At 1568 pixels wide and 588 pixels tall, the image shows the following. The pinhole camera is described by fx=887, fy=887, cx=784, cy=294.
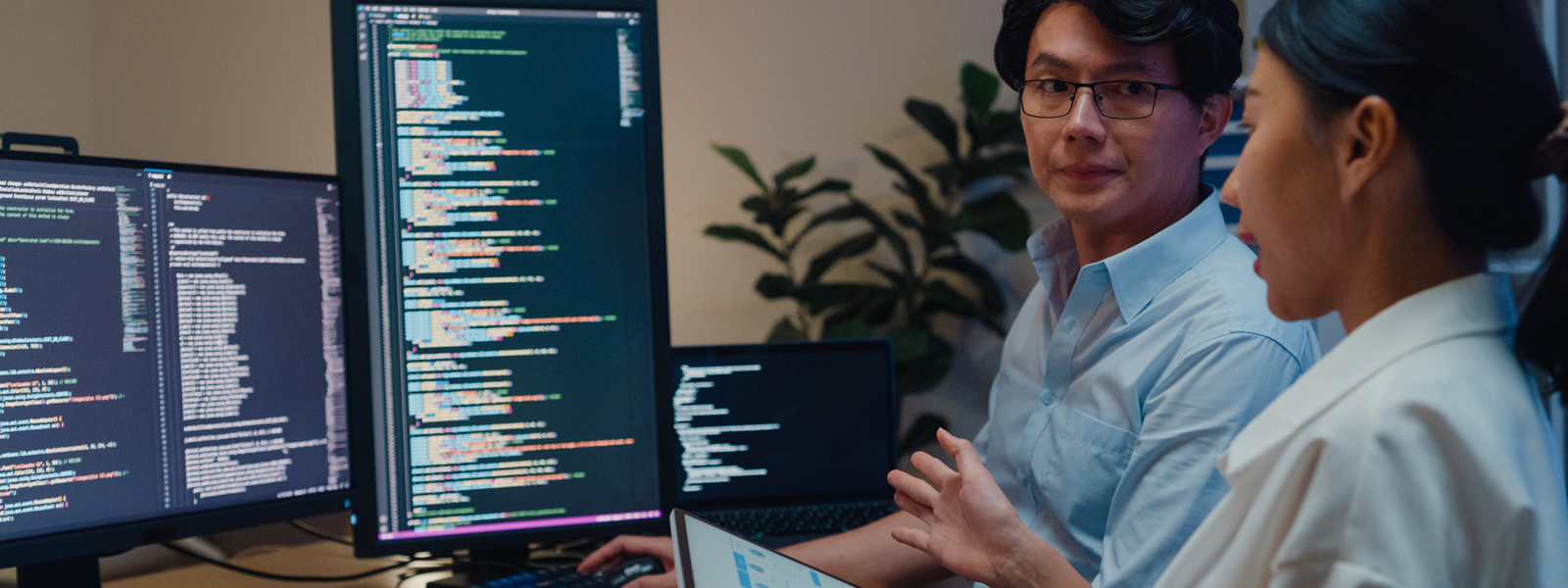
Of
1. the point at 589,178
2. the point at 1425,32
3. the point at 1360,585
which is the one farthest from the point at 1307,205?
the point at 589,178

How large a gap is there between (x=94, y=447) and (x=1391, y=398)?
1089 millimetres

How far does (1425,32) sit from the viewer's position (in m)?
0.49

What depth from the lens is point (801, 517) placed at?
1.42 m

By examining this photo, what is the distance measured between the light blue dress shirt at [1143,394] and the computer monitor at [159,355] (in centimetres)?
82

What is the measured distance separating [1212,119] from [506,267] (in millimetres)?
831

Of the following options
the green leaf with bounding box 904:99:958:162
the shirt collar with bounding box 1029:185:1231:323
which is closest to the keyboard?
the shirt collar with bounding box 1029:185:1231:323

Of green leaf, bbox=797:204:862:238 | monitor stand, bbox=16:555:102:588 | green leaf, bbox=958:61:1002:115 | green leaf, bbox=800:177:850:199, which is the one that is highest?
green leaf, bbox=958:61:1002:115

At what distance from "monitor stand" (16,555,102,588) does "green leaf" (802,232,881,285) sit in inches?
59.7

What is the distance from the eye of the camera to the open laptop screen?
1.47 meters

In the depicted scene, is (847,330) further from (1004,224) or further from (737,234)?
(1004,224)

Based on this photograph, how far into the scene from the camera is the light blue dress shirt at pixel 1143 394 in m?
0.82

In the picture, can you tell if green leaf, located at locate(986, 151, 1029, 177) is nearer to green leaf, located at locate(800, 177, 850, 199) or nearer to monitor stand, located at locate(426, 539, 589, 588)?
green leaf, located at locate(800, 177, 850, 199)

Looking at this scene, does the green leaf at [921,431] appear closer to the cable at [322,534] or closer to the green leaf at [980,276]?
the green leaf at [980,276]

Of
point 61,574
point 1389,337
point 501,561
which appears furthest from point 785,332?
point 1389,337
